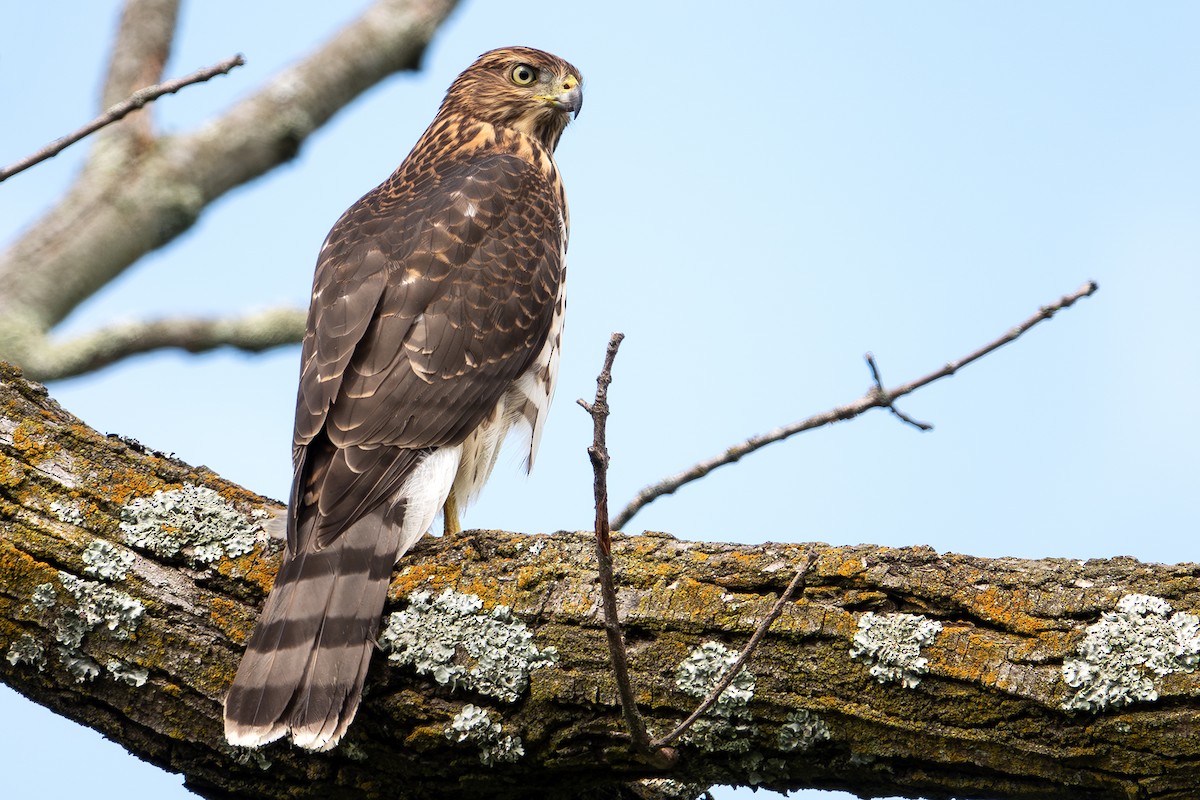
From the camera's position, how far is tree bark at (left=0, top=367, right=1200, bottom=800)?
2.87 meters

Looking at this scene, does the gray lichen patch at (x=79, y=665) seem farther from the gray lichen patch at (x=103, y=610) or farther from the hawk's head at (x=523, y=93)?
the hawk's head at (x=523, y=93)

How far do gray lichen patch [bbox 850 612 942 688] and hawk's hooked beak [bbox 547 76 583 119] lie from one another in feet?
11.9

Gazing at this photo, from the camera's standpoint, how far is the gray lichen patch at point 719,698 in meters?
2.97

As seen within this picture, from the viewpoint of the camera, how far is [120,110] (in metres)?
2.87

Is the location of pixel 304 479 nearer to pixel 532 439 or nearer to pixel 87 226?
pixel 532 439

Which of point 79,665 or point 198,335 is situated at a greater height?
point 198,335

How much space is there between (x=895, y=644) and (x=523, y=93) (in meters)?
3.88

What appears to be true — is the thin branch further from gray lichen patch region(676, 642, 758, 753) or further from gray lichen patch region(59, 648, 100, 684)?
gray lichen patch region(676, 642, 758, 753)

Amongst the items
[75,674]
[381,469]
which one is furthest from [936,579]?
[75,674]

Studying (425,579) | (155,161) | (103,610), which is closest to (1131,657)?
(425,579)

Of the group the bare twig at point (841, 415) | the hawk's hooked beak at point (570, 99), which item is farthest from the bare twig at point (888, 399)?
the hawk's hooked beak at point (570, 99)

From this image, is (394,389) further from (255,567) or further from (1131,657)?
(1131,657)

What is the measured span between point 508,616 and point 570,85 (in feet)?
11.7

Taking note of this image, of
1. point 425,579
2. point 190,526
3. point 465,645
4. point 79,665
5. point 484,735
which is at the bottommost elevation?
point 484,735
